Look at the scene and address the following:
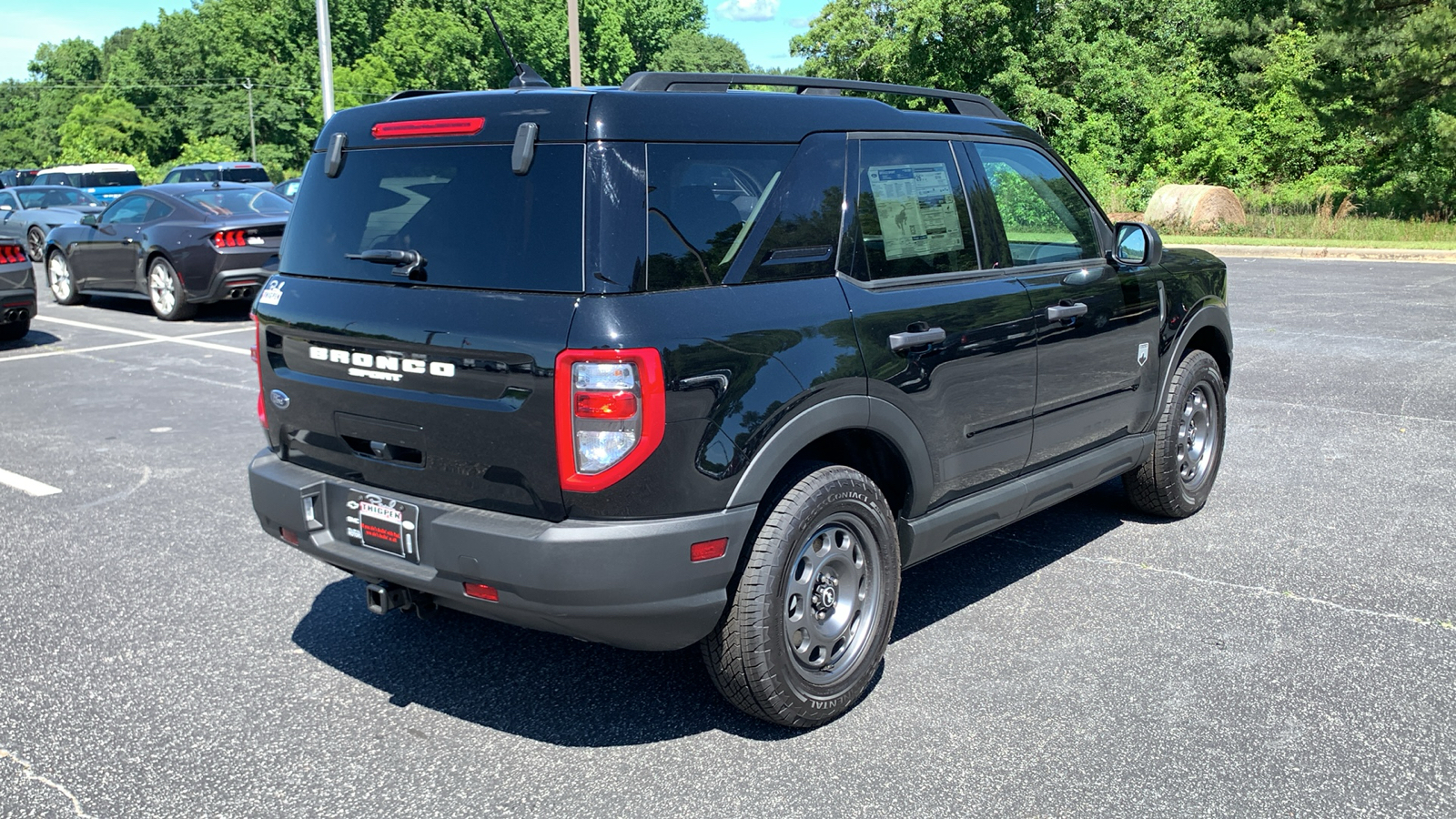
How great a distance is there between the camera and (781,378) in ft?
11.2

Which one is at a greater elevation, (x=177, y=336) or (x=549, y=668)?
(x=177, y=336)

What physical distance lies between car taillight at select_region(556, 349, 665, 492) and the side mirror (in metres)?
2.76

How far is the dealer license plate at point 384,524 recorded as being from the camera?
134 inches

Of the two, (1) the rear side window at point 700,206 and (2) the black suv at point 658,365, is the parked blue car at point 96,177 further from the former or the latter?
(1) the rear side window at point 700,206

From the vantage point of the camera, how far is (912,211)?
4102 millimetres

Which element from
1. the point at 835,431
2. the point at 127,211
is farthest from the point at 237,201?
the point at 835,431

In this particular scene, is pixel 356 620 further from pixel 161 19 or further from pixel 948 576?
pixel 161 19

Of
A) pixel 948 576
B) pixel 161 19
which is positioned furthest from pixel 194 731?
pixel 161 19

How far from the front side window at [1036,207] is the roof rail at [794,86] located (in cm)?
25

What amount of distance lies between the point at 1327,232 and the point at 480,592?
24.5 metres

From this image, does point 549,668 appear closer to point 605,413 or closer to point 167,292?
point 605,413

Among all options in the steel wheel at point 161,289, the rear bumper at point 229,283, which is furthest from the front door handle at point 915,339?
the steel wheel at point 161,289

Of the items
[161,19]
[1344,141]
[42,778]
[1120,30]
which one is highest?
[161,19]

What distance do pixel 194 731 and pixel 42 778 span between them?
0.43 m
